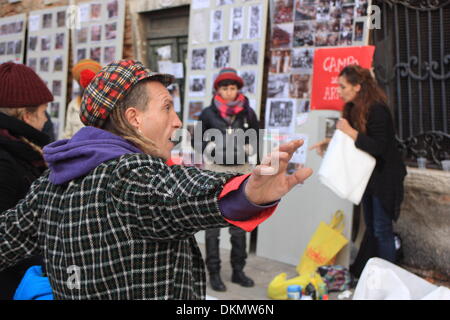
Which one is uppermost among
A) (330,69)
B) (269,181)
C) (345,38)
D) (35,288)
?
(345,38)

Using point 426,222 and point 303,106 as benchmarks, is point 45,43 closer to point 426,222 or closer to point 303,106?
point 303,106

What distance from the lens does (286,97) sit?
4.99 meters

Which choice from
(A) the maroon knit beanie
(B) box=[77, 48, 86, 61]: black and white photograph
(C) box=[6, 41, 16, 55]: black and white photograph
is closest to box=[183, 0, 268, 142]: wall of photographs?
(B) box=[77, 48, 86, 61]: black and white photograph

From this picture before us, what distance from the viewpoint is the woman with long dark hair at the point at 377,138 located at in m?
3.75

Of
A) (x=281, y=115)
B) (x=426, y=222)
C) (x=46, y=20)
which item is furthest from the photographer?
(x=46, y=20)

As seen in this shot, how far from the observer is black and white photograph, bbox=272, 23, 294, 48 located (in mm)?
4961

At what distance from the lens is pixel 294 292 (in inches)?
146

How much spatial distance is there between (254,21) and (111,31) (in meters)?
2.52

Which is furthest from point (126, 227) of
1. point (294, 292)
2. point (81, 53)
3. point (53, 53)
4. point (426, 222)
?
point (53, 53)

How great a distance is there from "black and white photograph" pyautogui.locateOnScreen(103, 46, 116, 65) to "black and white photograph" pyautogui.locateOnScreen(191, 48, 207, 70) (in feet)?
5.29

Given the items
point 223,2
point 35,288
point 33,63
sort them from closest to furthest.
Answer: point 35,288
point 223,2
point 33,63

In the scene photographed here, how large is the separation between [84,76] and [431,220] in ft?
10.4

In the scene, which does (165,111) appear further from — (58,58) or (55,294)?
(58,58)

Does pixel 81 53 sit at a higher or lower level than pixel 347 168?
higher
